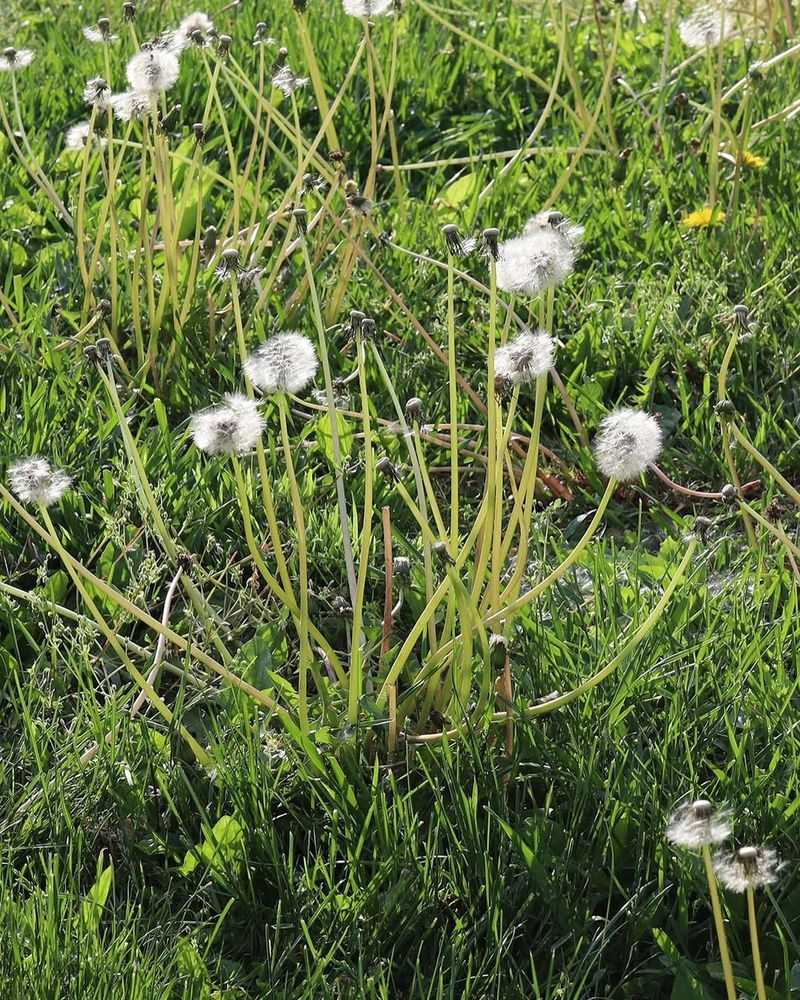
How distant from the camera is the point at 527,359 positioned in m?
1.76

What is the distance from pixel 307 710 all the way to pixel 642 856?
52 cm

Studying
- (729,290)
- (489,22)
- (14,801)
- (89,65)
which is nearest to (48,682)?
(14,801)

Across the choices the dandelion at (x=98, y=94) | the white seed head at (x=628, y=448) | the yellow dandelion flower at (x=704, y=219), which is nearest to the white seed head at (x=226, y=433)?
the white seed head at (x=628, y=448)

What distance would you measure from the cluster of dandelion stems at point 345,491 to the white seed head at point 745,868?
16.7 inches

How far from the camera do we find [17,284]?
9.78ft

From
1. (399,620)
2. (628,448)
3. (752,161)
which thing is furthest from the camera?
(752,161)

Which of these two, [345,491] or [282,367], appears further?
[345,491]

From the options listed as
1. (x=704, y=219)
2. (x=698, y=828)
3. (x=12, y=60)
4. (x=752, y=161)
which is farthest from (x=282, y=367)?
(x=752, y=161)

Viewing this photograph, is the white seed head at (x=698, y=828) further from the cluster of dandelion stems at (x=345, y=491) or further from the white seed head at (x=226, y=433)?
the white seed head at (x=226, y=433)

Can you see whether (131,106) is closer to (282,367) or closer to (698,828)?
(282,367)

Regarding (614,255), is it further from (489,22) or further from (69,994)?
(69,994)

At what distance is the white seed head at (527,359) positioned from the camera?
1.75 m

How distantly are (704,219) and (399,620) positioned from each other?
1481mm

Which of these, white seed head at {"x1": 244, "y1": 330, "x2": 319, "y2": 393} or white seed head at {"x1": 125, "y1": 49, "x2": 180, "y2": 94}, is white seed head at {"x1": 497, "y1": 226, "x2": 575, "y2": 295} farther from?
white seed head at {"x1": 125, "y1": 49, "x2": 180, "y2": 94}
